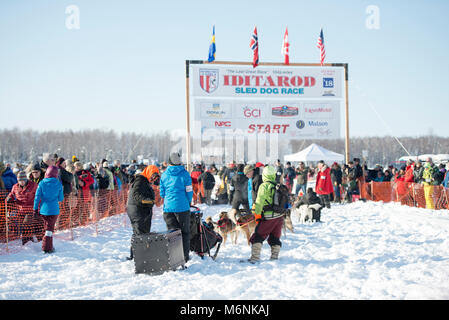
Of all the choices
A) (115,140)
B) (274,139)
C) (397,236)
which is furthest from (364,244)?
(115,140)

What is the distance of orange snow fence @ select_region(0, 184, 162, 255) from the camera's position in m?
6.91

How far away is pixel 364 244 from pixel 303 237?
1376mm

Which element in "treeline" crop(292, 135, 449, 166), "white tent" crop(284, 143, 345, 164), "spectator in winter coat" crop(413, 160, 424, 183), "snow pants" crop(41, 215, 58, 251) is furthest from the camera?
"treeline" crop(292, 135, 449, 166)

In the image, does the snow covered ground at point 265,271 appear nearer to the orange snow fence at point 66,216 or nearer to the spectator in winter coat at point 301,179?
the orange snow fence at point 66,216

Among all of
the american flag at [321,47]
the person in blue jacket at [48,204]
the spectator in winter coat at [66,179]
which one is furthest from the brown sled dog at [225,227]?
the american flag at [321,47]

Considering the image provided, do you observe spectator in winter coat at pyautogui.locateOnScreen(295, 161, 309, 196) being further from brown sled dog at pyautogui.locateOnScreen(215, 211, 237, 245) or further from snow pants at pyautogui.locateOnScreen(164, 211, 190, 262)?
snow pants at pyautogui.locateOnScreen(164, 211, 190, 262)

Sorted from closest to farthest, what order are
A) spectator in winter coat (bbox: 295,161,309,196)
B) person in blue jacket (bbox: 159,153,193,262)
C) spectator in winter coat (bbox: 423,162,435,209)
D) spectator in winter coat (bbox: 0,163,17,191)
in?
person in blue jacket (bbox: 159,153,193,262) < spectator in winter coat (bbox: 0,163,17,191) < spectator in winter coat (bbox: 423,162,435,209) < spectator in winter coat (bbox: 295,161,309,196)

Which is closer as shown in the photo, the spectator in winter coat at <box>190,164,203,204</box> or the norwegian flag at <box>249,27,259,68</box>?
the spectator in winter coat at <box>190,164,203,204</box>

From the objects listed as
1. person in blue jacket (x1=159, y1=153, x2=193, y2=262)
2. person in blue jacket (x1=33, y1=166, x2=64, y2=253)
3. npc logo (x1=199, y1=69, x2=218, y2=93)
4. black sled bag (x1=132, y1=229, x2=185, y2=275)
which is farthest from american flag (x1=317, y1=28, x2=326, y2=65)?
black sled bag (x1=132, y1=229, x2=185, y2=275)

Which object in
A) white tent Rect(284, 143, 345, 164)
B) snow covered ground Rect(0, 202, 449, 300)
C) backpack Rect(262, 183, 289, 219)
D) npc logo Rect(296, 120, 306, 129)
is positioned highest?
npc logo Rect(296, 120, 306, 129)

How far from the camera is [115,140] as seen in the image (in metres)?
104

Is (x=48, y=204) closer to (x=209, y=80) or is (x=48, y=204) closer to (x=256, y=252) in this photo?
(x=256, y=252)

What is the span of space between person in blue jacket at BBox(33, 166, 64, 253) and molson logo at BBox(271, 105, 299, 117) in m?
11.6
